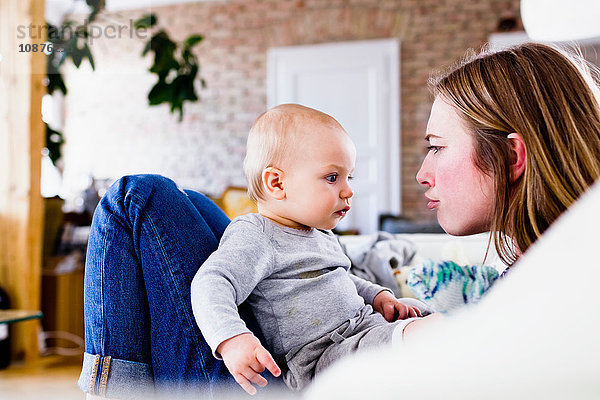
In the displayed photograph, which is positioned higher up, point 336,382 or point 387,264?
point 336,382

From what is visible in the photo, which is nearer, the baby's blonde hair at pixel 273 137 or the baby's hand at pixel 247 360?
the baby's hand at pixel 247 360

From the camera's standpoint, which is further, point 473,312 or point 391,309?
point 391,309

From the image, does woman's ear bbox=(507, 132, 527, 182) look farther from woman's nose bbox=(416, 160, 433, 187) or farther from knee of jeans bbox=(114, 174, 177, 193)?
knee of jeans bbox=(114, 174, 177, 193)

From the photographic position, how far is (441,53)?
621 cm

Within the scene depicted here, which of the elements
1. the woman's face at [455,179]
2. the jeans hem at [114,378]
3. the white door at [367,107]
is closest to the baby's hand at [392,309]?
the woman's face at [455,179]

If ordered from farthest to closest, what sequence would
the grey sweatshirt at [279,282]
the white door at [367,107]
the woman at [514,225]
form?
the white door at [367,107], the grey sweatshirt at [279,282], the woman at [514,225]

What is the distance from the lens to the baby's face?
1121 millimetres

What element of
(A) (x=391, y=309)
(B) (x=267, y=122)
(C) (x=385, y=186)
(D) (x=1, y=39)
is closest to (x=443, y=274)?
(A) (x=391, y=309)

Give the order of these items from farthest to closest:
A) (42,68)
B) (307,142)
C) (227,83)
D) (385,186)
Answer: (227,83) → (385,186) → (42,68) → (307,142)

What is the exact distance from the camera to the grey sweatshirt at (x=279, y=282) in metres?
0.96

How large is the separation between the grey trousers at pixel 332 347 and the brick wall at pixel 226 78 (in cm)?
520

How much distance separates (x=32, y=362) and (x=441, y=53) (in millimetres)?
4742

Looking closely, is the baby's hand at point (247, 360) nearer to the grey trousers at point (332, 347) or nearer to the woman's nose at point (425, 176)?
the grey trousers at point (332, 347)

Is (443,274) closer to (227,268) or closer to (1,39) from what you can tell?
(227,268)
